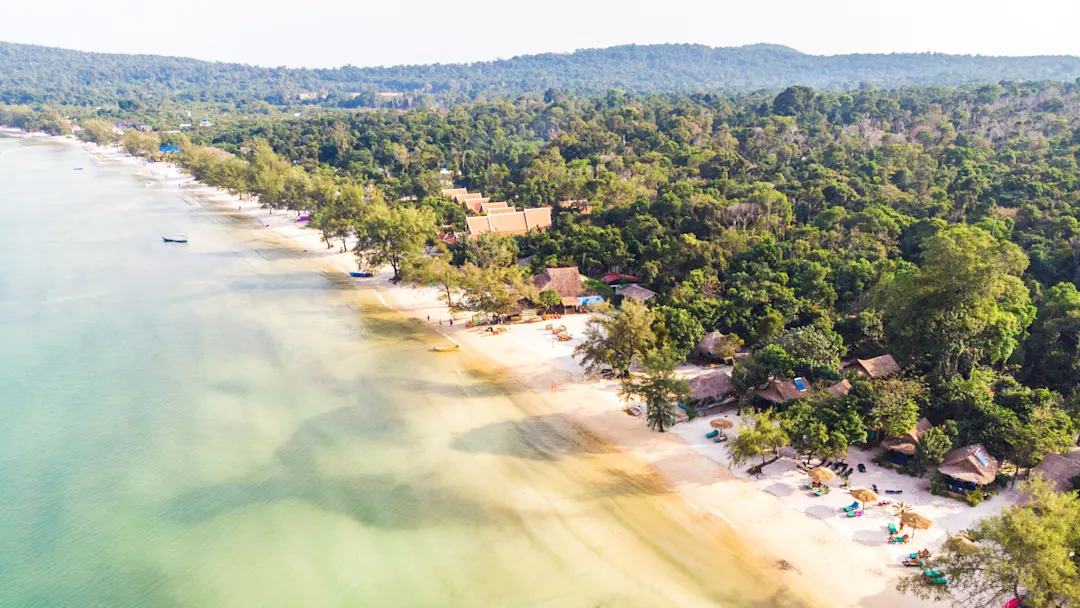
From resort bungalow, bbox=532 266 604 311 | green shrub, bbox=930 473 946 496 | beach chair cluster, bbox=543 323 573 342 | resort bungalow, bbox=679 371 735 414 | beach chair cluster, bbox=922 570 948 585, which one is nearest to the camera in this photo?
beach chair cluster, bbox=922 570 948 585

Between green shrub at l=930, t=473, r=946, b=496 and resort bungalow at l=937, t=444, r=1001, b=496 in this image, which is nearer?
resort bungalow at l=937, t=444, r=1001, b=496

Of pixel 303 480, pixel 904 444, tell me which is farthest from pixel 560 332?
pixel 904 444

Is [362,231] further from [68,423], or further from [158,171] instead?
[158,171]

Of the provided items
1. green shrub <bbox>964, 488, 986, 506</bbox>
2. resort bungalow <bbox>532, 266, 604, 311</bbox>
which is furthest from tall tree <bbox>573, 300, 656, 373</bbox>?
green shrub <bbox>964, 488, 986, 506</bbox>

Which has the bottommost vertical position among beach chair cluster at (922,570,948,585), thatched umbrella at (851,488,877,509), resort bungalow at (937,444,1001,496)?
beach chair cluster at (922,570,948,585)

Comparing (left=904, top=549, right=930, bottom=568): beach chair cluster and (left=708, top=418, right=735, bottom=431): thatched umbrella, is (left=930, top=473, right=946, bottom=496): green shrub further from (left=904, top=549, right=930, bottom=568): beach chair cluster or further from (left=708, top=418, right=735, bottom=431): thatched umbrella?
(left=708, top=418, right=735, bottom=431): thatched umbrella

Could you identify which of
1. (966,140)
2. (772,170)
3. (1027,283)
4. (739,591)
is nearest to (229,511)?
(739,591)
